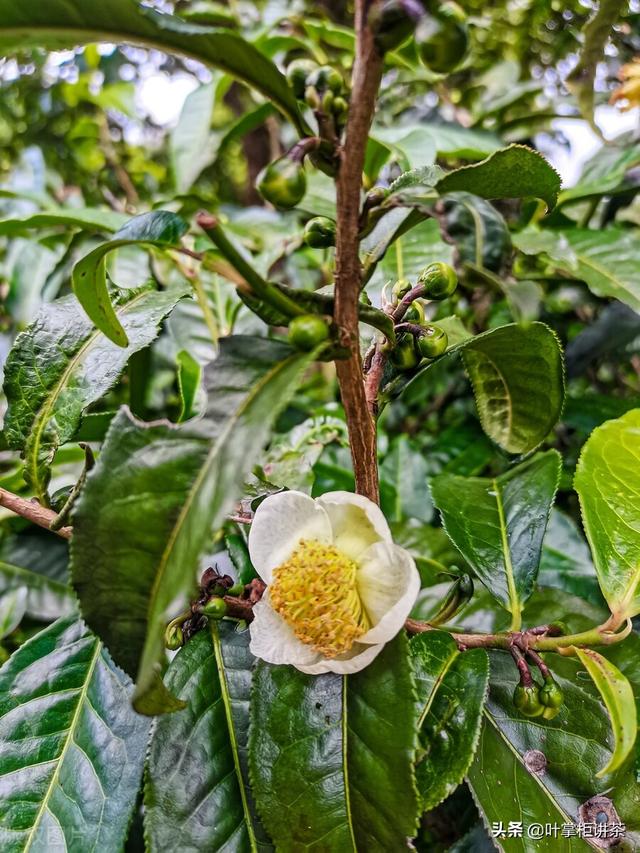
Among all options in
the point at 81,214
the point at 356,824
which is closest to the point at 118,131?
the point at 81,214

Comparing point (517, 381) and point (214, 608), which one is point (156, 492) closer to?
point (214, 608)

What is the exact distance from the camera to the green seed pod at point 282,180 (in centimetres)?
38

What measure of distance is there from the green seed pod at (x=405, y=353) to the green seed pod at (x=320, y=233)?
100 millimetres

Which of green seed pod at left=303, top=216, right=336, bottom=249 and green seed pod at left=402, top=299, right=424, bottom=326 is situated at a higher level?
green seed pod at left=303, top=216, right=336, bottom=249

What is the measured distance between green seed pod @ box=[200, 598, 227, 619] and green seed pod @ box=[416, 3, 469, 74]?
0.43 meters

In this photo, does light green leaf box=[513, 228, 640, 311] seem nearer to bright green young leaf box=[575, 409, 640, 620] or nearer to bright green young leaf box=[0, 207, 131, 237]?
bright green young leaf box=[575, 409, 640, 620]

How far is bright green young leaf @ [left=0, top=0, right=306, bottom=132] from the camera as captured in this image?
0.36 m

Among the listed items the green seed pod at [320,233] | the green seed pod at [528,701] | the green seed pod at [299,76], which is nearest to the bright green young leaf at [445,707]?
the green seed pod at [528,701]

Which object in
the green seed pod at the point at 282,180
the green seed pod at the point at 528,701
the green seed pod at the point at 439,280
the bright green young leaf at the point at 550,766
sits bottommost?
the bright green young leaf at the point at 550,766

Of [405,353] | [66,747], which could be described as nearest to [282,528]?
[405,353]

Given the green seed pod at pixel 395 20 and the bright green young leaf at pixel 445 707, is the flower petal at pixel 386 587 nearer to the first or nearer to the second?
the bright green young leaf at pixel 445 707

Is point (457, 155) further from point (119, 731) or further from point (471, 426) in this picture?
point (119, 731)

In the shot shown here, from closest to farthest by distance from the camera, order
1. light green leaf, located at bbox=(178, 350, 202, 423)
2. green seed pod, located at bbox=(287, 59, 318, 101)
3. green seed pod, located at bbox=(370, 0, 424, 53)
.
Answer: green seed pod, located at bbox=(370, 0, 424, 53)
green seed pod, located at bbox=(287, 59, 318, 101)
light green leaf, located at bbox=(178, 350, 202, 423)

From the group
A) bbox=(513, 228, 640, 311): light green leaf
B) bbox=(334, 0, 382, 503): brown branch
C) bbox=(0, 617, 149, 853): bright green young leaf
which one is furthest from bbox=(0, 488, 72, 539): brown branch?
bbox=(513, 228, 640, 311): light green leaf
